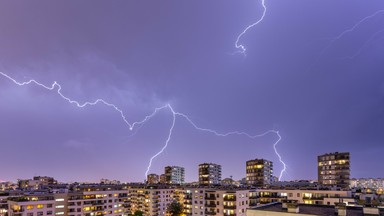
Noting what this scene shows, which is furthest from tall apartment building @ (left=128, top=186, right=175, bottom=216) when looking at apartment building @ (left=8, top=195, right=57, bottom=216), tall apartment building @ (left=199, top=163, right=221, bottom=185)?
tall apartment building @ (left=199, top=163, right=221, bottom=185)

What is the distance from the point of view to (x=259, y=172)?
132m

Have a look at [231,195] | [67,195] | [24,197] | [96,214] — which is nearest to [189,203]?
[231,195]

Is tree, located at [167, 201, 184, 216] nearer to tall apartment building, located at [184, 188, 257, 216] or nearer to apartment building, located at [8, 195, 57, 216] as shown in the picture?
tall apartment building, located at [184, 188, 257, 216]

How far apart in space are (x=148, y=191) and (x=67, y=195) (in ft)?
136

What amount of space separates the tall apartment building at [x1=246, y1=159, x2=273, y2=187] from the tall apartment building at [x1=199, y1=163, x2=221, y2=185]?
31976mm

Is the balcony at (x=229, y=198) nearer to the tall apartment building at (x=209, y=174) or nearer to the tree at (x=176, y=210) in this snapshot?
the tree at (x=176, y=210)

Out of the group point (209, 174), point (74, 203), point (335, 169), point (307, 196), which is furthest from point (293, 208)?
point (209, 174)

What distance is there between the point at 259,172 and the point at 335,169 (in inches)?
1266

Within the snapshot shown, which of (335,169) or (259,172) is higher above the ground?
(335,169)

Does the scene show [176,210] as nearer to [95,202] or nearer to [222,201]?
[95,202]

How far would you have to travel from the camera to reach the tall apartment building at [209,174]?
165000 millimetres

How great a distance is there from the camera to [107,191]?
276ft

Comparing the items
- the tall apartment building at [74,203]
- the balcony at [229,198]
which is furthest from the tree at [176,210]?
the balcony at [229,198]

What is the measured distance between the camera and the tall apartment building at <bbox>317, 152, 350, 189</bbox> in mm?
107375
